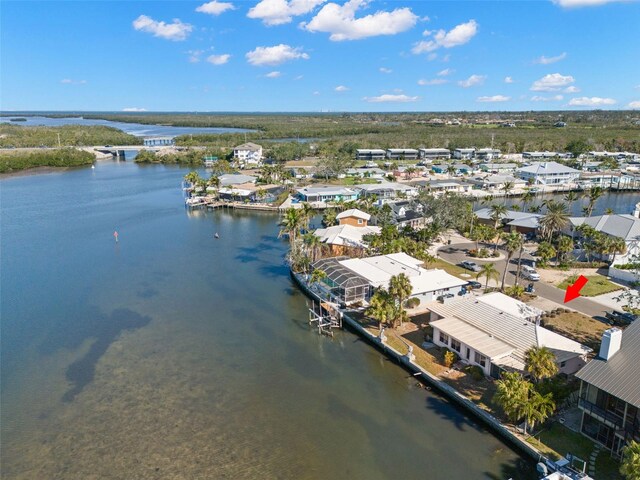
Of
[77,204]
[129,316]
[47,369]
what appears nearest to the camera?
[47,369]

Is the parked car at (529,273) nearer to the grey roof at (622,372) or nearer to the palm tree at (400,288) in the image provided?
the palm tree at (400,288)

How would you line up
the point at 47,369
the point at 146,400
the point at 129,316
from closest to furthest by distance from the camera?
the point at 146,400, the point at 47,369, the point at 129,316

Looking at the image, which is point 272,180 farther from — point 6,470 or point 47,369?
point 6,470

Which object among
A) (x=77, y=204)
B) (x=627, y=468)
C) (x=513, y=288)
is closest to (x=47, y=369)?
(x=627, y=468)

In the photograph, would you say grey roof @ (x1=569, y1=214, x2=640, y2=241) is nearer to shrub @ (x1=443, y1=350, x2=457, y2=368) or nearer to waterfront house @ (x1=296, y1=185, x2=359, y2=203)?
shrub @ (x1=443, y1=350, x2=457, y2=368)

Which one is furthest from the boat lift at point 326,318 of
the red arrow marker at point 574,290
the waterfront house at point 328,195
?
the waterfront house at point 328,195

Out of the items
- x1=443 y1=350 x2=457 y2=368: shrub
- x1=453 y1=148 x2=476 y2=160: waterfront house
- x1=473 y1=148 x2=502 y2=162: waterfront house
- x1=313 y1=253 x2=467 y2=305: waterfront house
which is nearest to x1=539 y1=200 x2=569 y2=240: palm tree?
x1=313 y1=253 x2=467 y2=305: waterfront house

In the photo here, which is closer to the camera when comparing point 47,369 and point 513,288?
point 47,369
